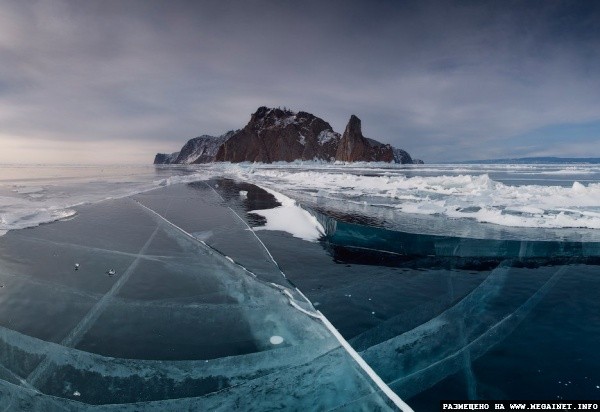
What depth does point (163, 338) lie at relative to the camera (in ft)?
12.6

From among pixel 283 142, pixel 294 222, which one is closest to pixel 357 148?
pixel 283 142

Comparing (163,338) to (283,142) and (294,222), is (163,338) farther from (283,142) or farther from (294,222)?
(283,142)

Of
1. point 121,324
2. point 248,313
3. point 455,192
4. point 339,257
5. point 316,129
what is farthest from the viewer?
point 316,129

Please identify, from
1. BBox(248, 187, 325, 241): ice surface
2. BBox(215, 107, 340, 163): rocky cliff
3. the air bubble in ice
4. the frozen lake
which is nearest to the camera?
the frozen lake

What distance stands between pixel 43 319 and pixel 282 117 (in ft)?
585

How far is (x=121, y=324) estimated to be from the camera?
13.6ft

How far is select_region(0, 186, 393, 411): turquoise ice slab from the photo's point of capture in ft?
9.59

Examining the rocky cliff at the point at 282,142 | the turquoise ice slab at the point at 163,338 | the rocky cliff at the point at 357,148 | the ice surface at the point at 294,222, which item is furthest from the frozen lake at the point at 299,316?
the rocky cliff at the point at 282,142

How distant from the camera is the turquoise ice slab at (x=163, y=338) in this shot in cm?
292

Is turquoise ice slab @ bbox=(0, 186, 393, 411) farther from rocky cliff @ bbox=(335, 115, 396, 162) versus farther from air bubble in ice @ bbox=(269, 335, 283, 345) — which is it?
rocky cliff @ bbox=(335, 115, 396, 162)

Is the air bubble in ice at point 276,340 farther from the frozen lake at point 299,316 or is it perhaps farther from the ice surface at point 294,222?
the ice surface at point 294,222

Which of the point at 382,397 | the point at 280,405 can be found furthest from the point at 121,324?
the point at 382,397

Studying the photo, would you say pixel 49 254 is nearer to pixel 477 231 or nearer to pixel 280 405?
pixel 280 405

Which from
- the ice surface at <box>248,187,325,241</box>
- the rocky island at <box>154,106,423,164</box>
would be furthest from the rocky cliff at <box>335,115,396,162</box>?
the ice surface at <box>248,187,325,241</box>
